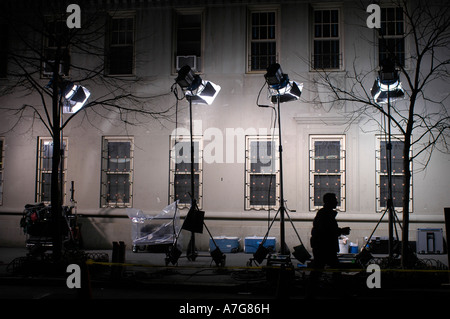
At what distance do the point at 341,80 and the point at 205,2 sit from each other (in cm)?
477

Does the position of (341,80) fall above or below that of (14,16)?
below

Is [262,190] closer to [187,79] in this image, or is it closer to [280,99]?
[280,99]

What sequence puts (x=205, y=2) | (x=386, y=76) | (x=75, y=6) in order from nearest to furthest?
(x=386, y=76)
(x=75, y=6)
(x=205, y=2)

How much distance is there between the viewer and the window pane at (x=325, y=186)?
12297 mm

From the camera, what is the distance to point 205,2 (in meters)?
13.0

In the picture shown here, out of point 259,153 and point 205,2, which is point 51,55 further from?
point 259,153

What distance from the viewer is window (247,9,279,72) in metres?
12.9

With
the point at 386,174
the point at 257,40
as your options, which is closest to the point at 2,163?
the point at 257,40

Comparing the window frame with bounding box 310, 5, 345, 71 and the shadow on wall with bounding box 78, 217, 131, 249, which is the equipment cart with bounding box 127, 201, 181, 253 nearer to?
the shadow on wall with bounding box 78, 217, 131, 249

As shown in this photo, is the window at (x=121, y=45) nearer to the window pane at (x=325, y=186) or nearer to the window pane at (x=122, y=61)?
the window pane at (x=122, y=61)

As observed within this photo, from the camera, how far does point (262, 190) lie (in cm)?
1253

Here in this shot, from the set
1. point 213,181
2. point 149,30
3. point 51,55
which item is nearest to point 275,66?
point 213,181

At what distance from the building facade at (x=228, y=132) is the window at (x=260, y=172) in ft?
0.10

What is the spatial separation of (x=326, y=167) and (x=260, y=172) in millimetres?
1915
